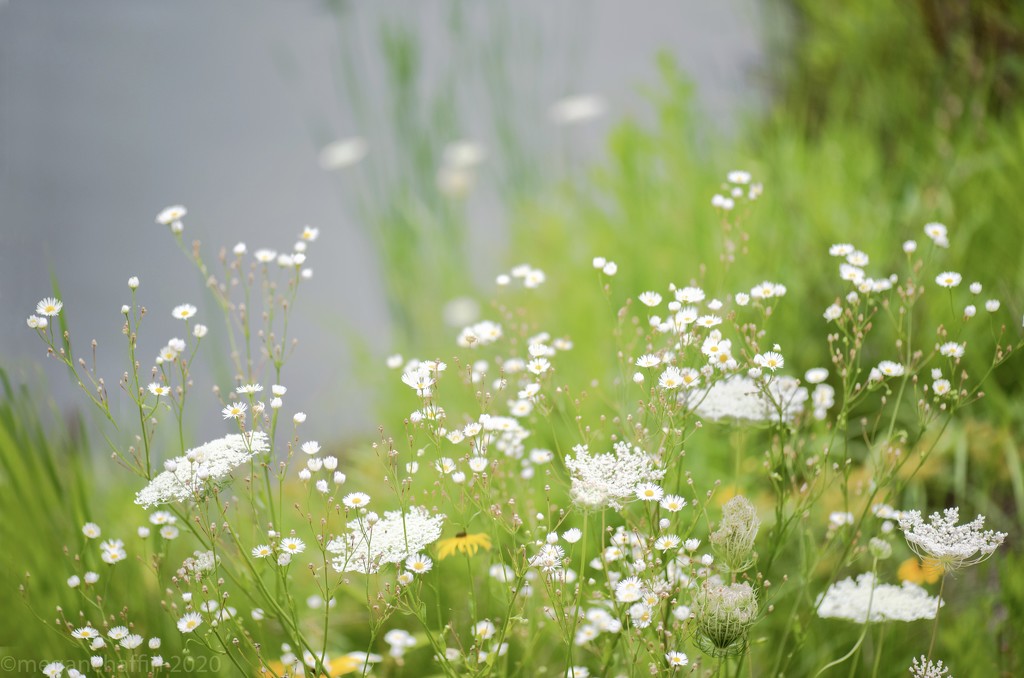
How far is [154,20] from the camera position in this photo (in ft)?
12.0

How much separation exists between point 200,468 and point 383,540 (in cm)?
20

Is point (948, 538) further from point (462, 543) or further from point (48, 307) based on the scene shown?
point (48, 307)

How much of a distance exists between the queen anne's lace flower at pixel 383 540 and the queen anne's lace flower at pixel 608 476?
0.15m

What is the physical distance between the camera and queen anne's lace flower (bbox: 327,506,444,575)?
3.08 ft

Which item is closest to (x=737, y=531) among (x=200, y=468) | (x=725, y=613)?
(x=725, y=613)

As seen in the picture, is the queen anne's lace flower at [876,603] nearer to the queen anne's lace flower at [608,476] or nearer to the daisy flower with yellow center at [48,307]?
the queen anne's lace flower at [608,476]

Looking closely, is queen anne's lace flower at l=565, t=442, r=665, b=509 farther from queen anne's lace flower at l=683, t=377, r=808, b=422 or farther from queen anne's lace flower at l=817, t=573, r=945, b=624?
queen anne's lace flower at l=817, t=573, r=945, b=624

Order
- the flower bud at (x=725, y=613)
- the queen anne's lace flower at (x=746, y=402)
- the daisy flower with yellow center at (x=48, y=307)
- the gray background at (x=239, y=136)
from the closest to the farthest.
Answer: the flower bud at (x=725, y=613) < the daisy flower with yellow center at (x=48, y=307) < the queen anne's lace flower at (x=746, y=402) < the gray background at (x=239, y=136)

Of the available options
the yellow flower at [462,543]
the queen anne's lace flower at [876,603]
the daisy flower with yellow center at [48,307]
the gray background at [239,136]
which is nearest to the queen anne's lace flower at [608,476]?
the yellow flower at [462,543]

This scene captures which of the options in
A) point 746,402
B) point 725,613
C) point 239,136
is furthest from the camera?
point 239,136

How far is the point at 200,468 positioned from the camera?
3.07ft

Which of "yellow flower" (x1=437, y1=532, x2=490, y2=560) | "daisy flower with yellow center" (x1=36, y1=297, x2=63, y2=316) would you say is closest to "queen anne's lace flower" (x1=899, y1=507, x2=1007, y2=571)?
"yellow flower" (x1=437, y1=532, x2=490, y2=560)

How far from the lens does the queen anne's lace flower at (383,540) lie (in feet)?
3.08

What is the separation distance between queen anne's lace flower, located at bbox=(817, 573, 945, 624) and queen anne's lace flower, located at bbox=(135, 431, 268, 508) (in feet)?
2.20
